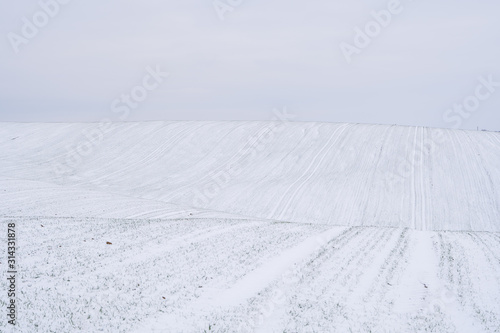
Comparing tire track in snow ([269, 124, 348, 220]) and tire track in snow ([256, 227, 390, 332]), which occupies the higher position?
tire track in snow ([256, 227, 390, 332])

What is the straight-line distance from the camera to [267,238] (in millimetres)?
21578

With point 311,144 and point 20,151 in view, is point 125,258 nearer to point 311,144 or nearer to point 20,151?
point 311,144

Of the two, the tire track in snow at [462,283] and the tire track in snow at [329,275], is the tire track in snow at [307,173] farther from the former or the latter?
the tire track in snow at [462,283]

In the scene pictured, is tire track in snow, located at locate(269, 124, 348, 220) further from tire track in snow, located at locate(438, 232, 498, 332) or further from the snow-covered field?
tire track in snow, located at locate(438, 232, 498, 332)

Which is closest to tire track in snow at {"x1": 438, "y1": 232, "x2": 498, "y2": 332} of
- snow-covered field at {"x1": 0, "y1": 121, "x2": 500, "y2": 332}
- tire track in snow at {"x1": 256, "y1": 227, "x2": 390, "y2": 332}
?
snow-covered field at {"x1": 0, "y1": 121, "x2": 500, "y2": 332}

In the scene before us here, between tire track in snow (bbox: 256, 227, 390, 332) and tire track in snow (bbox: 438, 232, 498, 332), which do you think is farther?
tire track in snow (bbox: 256, 227, 390, 332)

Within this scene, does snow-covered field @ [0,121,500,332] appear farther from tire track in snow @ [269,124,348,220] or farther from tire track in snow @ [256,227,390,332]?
tire track in snow @ [269,124,348,220]

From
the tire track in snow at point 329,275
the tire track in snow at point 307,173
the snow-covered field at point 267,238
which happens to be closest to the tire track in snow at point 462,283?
the snow-covered field at point 267,238

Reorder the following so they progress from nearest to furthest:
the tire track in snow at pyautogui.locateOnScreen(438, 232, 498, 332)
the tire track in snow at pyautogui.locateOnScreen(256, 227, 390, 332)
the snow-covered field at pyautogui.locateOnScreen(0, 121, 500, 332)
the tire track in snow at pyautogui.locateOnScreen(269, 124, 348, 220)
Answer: the tire track in snow at pyautogui.locateOnScreen(438, 232, 498, 332) → the snow-covered field at pyautogui.locateOnScreen(0, 121, 500, 332) → the tire track in snow at pyautogui.locateOnScreen(256, 227, 390, 332) → the tire track in snow at pyautogui.locateOnScreen(269, 124, 348, 220)

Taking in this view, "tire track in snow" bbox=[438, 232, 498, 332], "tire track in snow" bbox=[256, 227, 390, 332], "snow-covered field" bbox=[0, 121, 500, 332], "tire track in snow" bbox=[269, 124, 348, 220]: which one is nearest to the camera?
"tire track in snow" bbox=[438, 232, 498, 332]

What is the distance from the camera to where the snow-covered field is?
12.0 m

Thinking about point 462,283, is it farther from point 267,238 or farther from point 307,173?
point 307,173

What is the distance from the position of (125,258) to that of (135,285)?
3.19 meters

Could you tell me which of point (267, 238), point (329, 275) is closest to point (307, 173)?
point (267, 238)
